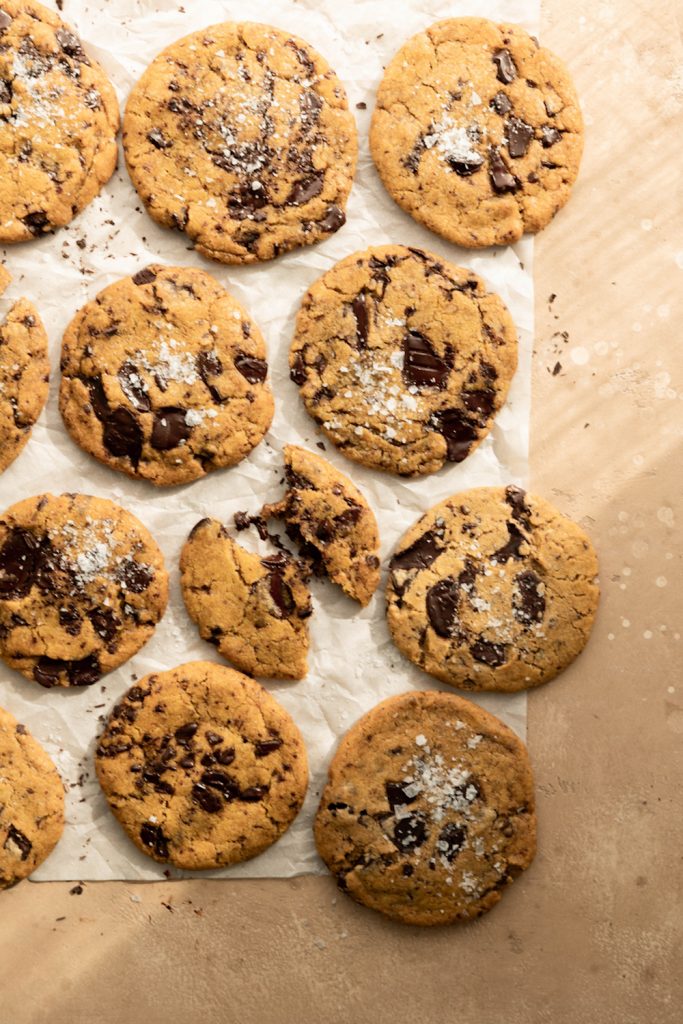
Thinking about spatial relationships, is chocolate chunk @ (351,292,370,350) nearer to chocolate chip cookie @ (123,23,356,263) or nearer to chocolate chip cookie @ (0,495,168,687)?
chocolate chip cookie @ (123,23,356,263)

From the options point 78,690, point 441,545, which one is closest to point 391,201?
point 441,545

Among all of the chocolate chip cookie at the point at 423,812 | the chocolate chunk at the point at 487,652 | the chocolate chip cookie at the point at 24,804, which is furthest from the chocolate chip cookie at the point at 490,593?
the chocolate chip cookie at the point at 24,804

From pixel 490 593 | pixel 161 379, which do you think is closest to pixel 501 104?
pixel 161 379

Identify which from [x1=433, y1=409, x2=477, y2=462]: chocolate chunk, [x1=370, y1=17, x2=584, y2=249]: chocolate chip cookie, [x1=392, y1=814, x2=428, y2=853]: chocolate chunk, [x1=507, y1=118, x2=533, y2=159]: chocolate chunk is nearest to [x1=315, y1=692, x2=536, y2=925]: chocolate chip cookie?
[x1=392, y1=814, x2=428, y2=853]: chocolate chunk

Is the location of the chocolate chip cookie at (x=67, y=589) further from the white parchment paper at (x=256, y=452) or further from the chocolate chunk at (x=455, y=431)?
the chocolate chunk at (x=455, y=431)

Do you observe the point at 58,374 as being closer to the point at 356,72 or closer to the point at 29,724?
the point at 29,724

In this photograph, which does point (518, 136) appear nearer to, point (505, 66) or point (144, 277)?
point (505, 66)
